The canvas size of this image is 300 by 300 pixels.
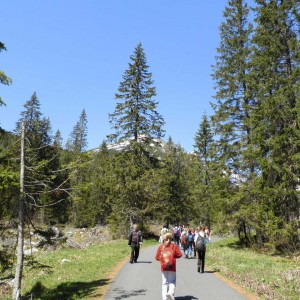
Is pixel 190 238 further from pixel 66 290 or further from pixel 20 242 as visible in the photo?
pixel 20 242

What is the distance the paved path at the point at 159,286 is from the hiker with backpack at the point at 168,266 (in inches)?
36.9

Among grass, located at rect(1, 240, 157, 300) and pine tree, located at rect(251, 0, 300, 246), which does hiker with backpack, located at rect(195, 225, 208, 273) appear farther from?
pine tree, located at rect(251, 0, 300, 246)

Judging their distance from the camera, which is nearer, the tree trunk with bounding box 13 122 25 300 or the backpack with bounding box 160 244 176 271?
the backpack with bounding box 160 244 176 271

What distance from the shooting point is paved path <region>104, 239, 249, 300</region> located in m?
10.3

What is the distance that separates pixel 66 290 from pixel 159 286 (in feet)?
10.5

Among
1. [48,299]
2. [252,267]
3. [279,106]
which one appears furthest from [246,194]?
Answer: [48,299]

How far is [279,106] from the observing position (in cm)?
2259

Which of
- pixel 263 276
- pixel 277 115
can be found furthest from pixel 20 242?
pixel 277 115

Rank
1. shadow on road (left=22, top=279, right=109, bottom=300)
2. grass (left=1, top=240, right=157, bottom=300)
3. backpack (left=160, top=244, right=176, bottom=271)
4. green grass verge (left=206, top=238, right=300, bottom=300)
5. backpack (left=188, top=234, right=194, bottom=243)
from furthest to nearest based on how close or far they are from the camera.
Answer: backpack (left=188, top=234, right=194, bottom=243), grass (left=1, top=240, right=157, bottom=300), shadow on road (left=22, top=279, right=109, bottom=300), green grass verge (left=206, top=238, right=300, bottom=300), backpack (left=160, top=244, right=176, bottom=271)

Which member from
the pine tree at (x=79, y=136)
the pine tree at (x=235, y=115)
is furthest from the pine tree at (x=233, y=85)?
the pine tree at (x=79, y=136)

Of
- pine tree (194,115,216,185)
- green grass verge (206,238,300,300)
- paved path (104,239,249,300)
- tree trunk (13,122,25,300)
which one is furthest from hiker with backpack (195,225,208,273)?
pine tree (194,115,216,185)

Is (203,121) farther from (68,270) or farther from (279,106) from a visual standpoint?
(68,270)

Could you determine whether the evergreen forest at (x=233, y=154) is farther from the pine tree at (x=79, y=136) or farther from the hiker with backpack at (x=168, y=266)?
the pine tree at (x=79, y=136)

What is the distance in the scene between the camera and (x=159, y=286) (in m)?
12.0
